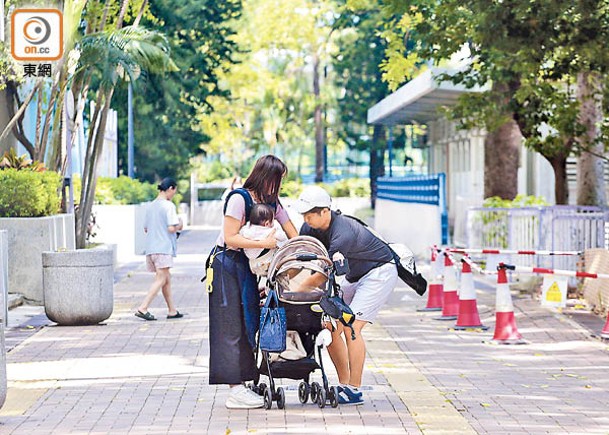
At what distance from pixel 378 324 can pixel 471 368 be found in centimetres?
382

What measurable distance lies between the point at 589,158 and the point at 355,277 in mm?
11236

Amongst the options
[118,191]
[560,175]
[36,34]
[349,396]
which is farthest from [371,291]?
[118,191]

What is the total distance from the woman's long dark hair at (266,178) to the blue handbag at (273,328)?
2.57ft

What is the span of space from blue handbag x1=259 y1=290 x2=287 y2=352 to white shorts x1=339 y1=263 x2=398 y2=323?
0.85 meters

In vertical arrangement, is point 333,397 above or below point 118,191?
below

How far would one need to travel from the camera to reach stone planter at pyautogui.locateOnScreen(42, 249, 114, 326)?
612 inches

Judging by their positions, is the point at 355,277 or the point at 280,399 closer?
the point at 280,399

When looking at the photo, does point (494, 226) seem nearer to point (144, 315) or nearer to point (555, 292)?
point (144, 315)

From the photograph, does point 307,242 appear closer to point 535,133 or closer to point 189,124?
point 535,133

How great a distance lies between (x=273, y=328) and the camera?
9180mm

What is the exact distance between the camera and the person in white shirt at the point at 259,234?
9.43m

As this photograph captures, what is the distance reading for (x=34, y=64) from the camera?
15547 millimetres

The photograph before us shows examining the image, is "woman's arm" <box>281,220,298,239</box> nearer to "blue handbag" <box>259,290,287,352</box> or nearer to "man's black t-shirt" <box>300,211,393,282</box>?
"man's black t-shirt" <box>300,211,393,282</box>

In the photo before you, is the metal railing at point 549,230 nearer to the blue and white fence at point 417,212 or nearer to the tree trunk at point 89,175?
the blue and white fence at point 417,212
